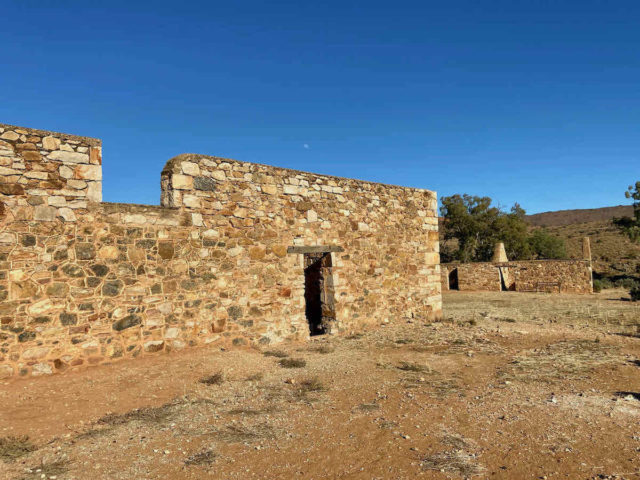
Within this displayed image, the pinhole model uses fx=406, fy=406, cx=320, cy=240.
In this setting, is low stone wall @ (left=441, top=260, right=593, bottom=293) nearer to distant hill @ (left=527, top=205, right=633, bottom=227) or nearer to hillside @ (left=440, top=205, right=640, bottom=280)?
hillside @ (left=440, top=205, right=640, bottom=280)

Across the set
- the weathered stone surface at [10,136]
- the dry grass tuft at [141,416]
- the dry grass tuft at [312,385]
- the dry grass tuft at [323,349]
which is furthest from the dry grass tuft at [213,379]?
the weathered stone surface at [10,136]

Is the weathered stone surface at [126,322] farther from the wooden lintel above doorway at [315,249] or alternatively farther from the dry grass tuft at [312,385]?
the wooden lintel above doorway at [315,249]

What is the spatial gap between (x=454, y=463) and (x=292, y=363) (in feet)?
11.8

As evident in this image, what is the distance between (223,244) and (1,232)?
3238mm

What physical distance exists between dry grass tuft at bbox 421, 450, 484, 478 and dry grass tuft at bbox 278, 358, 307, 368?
132 inches

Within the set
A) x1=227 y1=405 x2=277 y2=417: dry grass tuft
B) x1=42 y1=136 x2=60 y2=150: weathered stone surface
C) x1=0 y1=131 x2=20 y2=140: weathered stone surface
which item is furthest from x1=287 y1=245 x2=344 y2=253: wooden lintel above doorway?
x1=0 y1=131 x2=20 y2=140: weathered stone surface

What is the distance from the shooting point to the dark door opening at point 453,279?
80.8 feet

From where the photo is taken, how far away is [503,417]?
436 centimetres

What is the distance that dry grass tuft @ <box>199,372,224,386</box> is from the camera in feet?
18.3

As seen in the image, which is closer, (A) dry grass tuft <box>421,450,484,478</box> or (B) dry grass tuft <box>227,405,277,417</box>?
(A) dry grass tuft <box>421,450,484,478</box>

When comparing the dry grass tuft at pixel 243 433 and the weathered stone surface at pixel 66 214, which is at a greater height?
the weathered stone surface at pixel 66 214

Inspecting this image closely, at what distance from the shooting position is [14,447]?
3.56 m

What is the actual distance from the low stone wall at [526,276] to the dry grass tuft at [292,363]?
19.4m

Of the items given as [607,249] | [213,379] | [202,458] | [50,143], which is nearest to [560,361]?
[213,379]
